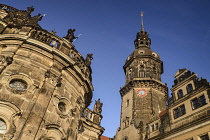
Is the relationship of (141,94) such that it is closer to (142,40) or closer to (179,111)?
(179,111)

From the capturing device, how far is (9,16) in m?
20.8

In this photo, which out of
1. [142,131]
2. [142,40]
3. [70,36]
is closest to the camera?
[70,36]

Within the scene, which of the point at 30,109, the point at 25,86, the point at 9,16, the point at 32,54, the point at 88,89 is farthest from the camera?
the point at 9,16

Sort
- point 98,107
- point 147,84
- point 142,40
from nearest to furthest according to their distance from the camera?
1. point 98,107
2. point 147,84
3. point 142,40

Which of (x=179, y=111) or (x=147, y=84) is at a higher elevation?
(x=147, y=84)

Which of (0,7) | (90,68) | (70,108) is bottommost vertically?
(70,108)

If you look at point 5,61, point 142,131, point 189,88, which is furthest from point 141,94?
point 5,61

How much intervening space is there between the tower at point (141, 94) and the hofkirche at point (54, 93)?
492 centimetres

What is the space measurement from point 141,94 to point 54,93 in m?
25.5

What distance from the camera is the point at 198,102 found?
21.0 metres

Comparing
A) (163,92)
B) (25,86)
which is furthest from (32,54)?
(163,92)

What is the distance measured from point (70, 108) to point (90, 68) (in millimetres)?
5606

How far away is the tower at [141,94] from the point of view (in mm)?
33969

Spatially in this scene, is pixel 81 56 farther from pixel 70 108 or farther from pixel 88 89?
pixel 70 108
